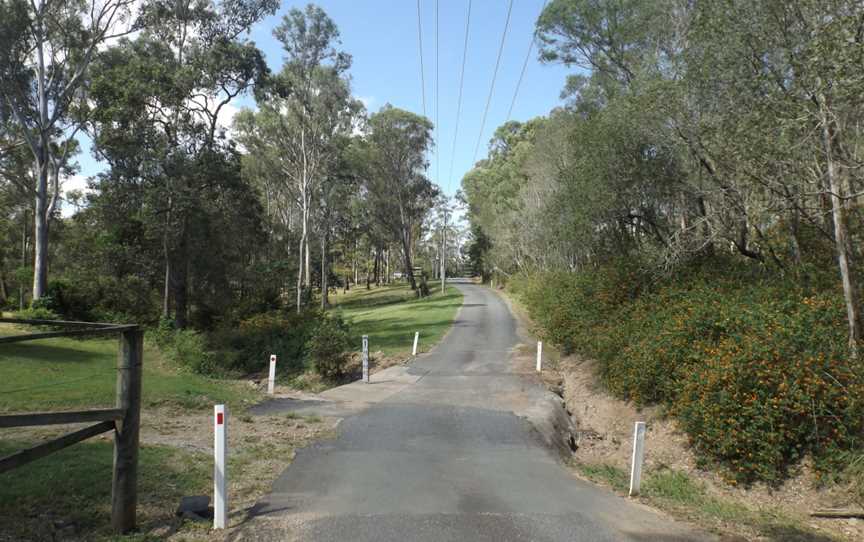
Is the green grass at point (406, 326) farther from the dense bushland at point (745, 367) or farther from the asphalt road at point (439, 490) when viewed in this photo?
the asphalt road at point (439, 490)

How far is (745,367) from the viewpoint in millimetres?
9734

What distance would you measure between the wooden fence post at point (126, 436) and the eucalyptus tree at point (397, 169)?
47.4 meters

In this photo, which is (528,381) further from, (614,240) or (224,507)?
(224,507)

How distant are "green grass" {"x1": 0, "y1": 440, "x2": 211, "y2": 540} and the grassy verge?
5.41 meters

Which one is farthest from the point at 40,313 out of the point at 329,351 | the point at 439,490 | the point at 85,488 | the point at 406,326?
the point at 439,490

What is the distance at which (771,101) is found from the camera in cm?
1078

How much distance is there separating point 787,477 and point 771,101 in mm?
6500

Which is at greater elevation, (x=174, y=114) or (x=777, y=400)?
(x=174, y=114)

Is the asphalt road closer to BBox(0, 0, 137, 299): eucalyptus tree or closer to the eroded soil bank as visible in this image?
the eroded soil bank

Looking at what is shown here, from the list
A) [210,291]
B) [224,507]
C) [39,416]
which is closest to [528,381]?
[224,507]

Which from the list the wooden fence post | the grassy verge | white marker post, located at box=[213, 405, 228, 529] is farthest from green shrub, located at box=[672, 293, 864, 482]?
the wooden fence post

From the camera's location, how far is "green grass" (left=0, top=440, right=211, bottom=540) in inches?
210

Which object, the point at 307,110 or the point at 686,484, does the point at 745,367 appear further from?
the point at 307,110

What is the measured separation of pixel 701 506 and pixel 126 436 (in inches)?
263
